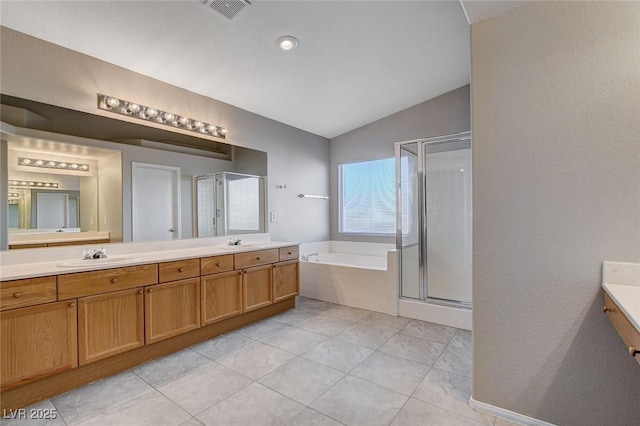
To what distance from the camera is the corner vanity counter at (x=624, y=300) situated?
1.03 m

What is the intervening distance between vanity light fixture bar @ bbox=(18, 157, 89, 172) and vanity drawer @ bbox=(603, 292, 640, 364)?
3.31 metres

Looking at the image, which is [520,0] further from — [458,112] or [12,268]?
[12,268]

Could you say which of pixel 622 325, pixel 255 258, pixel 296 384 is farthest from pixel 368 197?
pixel 622 325

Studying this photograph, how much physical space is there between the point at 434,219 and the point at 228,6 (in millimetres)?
2793

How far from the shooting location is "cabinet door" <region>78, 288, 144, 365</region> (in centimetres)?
193

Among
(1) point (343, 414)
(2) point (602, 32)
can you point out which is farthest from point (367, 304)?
(2) point (602, 32)

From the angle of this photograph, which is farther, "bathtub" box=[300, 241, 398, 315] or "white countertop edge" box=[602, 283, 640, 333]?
"bathtub" box=[300, 241, 398, 315]

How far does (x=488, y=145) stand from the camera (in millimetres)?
1728

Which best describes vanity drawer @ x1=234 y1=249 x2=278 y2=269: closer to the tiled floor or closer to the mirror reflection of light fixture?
the tiled floor

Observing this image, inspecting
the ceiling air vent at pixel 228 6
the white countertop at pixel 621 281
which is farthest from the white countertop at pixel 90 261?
the white countertop at pixel 621 281

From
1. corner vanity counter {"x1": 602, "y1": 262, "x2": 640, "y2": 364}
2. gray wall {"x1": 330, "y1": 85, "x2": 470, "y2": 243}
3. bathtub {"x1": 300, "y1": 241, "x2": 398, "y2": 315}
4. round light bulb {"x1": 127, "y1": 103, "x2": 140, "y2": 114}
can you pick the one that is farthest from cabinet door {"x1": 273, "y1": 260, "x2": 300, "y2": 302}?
corner vanity counter {"x1": 602, "y1": 262, "x2": 640, "y2": 364}

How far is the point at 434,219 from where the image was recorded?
3438mm

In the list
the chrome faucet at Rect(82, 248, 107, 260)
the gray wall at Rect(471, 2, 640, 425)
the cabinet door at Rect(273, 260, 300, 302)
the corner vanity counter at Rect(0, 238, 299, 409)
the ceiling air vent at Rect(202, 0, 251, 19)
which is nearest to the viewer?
the gray wall at Rect(471, 2, 640, 425)

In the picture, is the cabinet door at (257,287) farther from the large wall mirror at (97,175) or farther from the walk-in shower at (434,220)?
the walk-in shower at (434,220)
